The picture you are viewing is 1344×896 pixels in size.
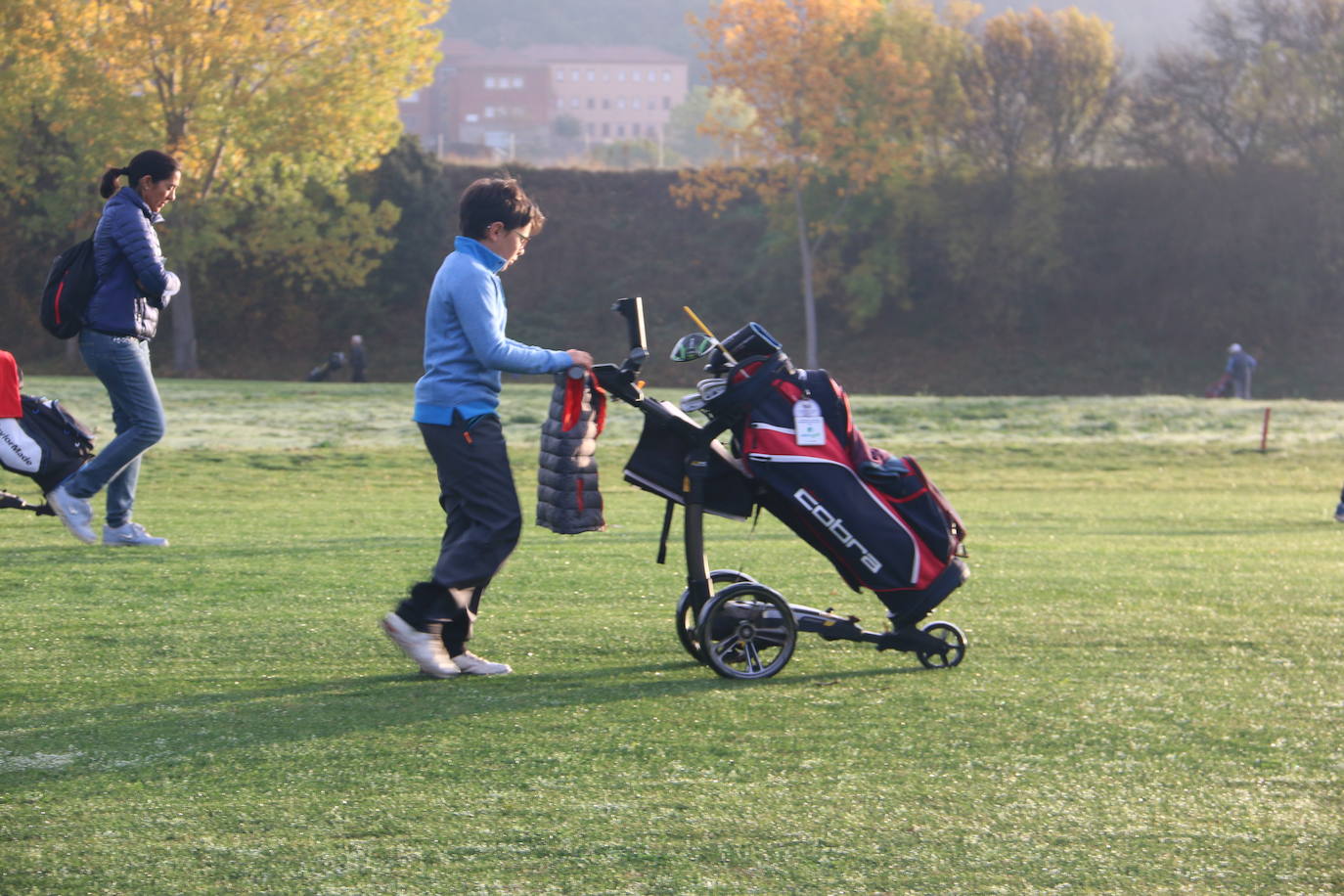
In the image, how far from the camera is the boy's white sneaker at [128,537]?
902cm

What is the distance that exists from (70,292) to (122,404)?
2.33 feet

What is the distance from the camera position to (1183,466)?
22734 mm

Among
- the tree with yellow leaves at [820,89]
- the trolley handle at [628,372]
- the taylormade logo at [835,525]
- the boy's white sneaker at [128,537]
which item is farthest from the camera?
the tree with yellow leaves at [820,89]

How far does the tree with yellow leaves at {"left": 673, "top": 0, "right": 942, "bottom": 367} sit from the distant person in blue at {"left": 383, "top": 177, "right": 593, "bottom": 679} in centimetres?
3970

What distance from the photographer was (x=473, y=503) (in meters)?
5.62

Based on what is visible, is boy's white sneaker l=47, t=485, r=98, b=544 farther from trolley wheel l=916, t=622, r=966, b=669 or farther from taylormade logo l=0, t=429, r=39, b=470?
trolley wheel l=916, t=622, r=966, b=669

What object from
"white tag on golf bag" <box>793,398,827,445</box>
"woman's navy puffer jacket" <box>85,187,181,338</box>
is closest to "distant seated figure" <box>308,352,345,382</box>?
"woman's navy puffer jacket" <box>85,187,181,338</box>

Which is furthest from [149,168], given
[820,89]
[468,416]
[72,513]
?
[820,89]

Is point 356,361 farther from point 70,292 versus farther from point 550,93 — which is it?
point 550,93

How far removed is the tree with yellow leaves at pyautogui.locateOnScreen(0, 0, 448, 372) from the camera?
3547 centimetres

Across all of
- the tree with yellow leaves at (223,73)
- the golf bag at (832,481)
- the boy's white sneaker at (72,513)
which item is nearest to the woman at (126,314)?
the boy's white sneaker at (72,513)

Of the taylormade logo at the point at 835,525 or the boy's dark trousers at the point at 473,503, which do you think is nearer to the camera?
the boy's dark trousers at the point at 473,503

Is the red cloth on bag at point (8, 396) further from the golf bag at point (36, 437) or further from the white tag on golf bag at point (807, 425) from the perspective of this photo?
the white tag on golf bag at point (807, 425)

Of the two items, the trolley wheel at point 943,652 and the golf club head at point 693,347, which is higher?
the golf club head at point 693,347
